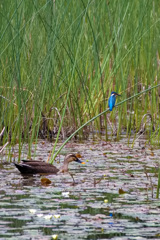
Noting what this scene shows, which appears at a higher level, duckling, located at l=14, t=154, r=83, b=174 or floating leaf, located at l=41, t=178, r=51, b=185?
duckling, located at l=14, t=154, r=83, b=174

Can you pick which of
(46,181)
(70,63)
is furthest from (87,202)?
(70,63)

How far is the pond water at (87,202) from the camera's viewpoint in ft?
12.7

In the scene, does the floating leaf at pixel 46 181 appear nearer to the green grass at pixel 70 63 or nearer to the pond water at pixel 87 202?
the pond water at pixel 87 202

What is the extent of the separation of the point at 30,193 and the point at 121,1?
4.00m

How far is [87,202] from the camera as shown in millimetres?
4742

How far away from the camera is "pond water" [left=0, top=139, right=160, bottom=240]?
3.87 metres

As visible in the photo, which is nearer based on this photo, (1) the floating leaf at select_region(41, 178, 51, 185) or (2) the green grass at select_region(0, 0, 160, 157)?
(1) the floating leaf at select_region(41, 178, 51, 185)

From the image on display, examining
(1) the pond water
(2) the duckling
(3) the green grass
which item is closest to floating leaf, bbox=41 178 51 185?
(1) the pond water

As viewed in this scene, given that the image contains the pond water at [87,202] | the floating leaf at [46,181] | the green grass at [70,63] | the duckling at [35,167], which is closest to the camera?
the pond water at [87,202]

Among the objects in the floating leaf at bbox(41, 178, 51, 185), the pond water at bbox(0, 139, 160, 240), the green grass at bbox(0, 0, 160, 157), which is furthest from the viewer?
the green grass at bbox(0, 0, 160, 157)

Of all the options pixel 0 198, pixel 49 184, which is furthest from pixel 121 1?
pixel 0 198

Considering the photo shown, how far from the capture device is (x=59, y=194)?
16.7ft

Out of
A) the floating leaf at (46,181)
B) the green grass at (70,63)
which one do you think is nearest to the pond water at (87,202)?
the floating leaf at (46,181)

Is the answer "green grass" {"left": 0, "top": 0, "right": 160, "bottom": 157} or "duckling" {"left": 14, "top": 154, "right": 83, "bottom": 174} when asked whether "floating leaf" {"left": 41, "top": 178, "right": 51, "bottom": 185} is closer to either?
"duckling" {"left": 14, "top": 154, "right": 83, "bottom": 174}
